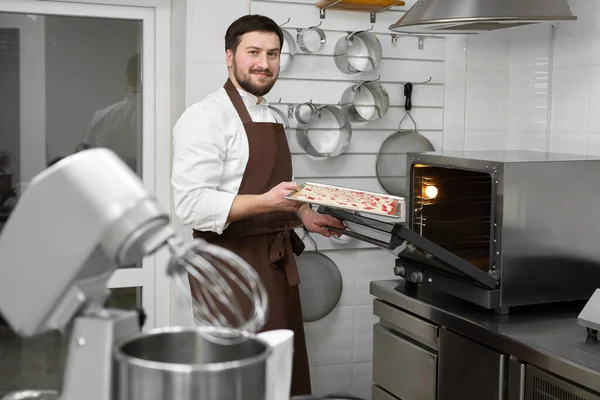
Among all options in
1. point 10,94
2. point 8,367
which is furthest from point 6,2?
point 8,367

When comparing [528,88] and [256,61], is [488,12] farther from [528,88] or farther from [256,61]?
[528,88]

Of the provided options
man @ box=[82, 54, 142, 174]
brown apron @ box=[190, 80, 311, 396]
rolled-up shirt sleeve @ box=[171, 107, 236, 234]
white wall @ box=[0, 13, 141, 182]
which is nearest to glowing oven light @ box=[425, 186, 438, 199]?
brown apron @ box=[190, 80, 311, 396]

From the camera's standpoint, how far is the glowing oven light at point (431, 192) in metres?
2.71

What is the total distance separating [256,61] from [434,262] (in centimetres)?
92

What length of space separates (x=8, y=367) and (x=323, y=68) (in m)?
1.84

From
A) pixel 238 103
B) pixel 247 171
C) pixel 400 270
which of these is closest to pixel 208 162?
pixel 247 171

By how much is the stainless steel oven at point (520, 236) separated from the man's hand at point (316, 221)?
0.06 m

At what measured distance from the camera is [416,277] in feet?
8.62

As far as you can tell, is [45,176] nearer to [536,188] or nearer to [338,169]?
[536,188]

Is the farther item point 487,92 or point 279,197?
point 487,92

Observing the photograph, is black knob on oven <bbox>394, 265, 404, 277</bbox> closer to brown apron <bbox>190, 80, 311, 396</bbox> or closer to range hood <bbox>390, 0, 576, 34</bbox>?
brown apron <bbox>190, 80, 311, 396</bbox>

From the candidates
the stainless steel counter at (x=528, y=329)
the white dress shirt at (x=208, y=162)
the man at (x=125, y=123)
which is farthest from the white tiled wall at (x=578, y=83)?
the man at (x=125, y=123)

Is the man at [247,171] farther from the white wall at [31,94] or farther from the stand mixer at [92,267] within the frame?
the stand mixer at [92,267]

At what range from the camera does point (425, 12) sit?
7.77 feet
